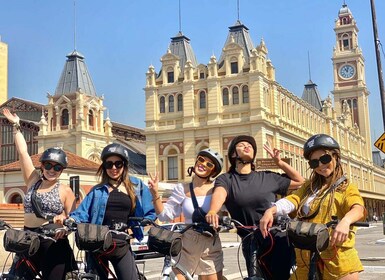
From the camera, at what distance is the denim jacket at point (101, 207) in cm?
533

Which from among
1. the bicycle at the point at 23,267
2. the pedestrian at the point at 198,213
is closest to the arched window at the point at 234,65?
the pedestrian at the point at 198,213

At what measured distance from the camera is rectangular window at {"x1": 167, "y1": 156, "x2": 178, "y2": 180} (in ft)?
171

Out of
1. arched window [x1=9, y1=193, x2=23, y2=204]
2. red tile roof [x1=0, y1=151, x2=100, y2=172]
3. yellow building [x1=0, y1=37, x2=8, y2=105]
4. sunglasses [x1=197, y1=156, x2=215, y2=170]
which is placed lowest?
sunglasses [x1=197, y1=156, x2=215, y2=170]

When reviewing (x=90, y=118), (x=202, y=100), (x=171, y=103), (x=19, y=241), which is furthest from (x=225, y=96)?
(x=19, y=241)

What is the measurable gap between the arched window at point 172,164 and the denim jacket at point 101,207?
46.3 meters

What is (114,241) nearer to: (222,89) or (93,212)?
(93,212)

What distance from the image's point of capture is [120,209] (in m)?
5.41

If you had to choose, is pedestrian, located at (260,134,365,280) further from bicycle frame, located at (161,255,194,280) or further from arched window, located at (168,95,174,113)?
arched window, located at (168,95,174,113)

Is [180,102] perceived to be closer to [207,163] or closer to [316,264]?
[207,163]

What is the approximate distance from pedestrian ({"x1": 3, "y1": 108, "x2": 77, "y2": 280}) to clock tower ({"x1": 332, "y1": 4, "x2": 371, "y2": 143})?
99.4 meters

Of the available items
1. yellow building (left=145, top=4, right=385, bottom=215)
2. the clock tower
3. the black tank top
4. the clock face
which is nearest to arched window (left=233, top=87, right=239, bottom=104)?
yellow building (left=145, top=4, right=385, bottom=215)

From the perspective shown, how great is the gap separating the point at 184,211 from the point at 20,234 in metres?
1.65

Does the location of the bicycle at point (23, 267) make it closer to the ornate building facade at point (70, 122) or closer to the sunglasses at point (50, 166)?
the sunglasses at point (50, 166)

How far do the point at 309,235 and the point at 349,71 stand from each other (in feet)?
342
